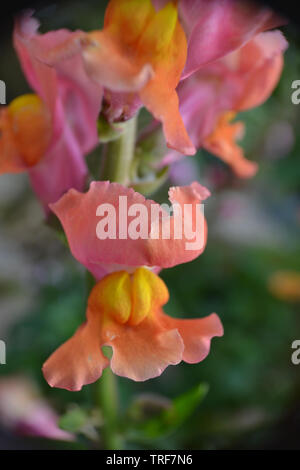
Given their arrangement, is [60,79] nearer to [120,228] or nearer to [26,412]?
[120,228]

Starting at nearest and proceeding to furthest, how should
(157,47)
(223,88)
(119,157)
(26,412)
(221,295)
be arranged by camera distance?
(157,47) < (119,157) < (223,88) < (26,412) < (221,295)

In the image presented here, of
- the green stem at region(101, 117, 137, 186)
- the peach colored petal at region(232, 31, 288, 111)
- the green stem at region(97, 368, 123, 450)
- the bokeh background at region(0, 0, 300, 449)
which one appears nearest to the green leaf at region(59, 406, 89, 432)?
the green stem at region(97, 368, 123, 450)

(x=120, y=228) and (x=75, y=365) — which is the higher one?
(x=120, y=228)

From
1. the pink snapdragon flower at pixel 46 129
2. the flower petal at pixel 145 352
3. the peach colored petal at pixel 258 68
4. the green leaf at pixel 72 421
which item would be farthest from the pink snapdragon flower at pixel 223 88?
the green leaf at pixel 72 421

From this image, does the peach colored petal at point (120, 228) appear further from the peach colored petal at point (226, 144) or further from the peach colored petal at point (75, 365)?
the peach colored petal at point (226, 144)

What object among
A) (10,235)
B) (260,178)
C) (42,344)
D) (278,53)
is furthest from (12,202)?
(278,53)

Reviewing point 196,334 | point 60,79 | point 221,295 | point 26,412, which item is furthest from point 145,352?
point 221,295
